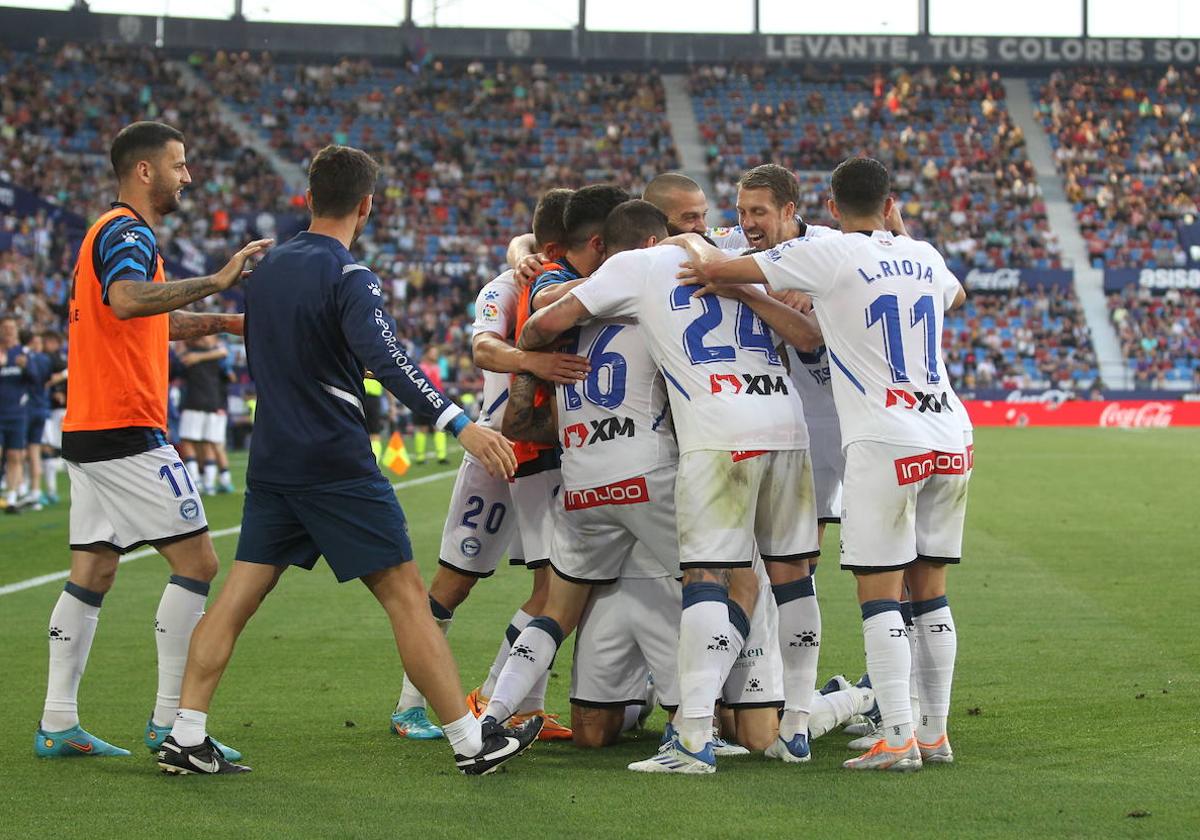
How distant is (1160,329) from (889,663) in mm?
44789

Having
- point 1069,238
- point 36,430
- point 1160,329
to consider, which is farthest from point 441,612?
point 1069,238

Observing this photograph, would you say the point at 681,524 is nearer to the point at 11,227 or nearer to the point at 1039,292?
the point at 11,227

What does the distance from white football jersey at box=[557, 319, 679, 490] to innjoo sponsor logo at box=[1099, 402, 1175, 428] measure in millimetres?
37421

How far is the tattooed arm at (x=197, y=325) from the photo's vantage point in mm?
6418

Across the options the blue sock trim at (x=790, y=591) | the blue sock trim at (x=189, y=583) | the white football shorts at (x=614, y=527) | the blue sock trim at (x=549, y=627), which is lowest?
the blue sock trim at (x=549, y=627)

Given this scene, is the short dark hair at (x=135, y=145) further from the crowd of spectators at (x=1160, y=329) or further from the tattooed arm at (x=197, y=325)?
the crowd of spectators at (x=1160, y=329)

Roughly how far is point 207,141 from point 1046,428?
2823cm

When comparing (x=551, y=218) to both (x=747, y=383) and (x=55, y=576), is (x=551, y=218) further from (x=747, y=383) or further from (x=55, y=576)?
(x=55, y=576)

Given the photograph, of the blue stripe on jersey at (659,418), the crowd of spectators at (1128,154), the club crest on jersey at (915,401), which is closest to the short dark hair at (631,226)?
the blue stripe on jersey at (659,418)

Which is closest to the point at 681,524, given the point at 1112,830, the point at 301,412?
the point at 301,412

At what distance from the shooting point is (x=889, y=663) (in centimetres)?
567

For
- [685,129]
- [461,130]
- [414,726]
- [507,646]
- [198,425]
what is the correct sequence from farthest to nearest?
[685,129]
[461,130]
[198,425]
[507,646]
[414,726]

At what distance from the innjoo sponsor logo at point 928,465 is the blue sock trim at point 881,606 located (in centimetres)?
46

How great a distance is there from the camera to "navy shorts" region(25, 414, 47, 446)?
59.3 feet
